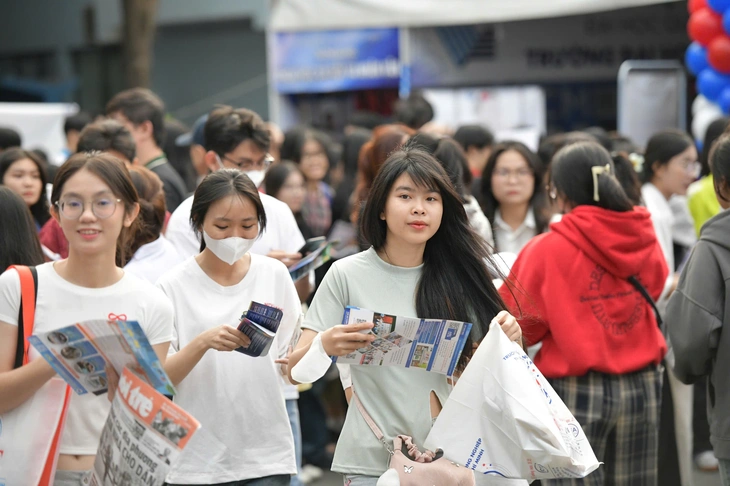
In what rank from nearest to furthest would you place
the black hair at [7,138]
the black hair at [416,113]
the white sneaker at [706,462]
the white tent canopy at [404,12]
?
the white sneaker at [706,462] < the black hair at [7,138] < the black hair at [416,113] < the white tent canopy at [404,12]

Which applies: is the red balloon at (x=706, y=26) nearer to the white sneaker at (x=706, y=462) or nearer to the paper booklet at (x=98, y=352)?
the white sneaker at (x=706, y=462)

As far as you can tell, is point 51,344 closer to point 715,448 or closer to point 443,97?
point 715,448

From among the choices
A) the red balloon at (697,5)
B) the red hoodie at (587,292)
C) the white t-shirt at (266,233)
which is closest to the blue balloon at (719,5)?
the red balloon at (697,5)

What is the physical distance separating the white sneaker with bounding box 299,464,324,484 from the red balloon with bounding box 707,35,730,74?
4957 millimetres

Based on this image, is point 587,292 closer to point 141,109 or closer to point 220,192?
point 220,192

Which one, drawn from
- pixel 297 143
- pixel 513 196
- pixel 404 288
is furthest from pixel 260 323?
pixel 297 143

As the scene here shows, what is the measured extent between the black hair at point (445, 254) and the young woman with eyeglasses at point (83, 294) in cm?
82

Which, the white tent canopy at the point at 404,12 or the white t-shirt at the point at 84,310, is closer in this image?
the white t-shirt at the point at 84,310

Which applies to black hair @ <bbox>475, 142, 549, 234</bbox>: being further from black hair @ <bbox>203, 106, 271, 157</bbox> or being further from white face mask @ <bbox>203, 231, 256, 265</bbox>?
white face mask @ <bbox>203, 231, 256, 265</bbox>

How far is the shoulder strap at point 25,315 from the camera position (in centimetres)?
311

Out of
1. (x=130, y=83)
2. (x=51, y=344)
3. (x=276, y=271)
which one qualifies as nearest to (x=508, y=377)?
(x=276, y=271)

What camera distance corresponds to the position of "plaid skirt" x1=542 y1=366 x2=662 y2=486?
4.57m

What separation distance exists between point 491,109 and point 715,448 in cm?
897

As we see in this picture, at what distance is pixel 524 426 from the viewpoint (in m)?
3.13
